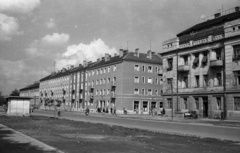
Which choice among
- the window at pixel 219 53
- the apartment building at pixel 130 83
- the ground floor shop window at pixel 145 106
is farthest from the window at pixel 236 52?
the ground floor shop window at pixel 145 106

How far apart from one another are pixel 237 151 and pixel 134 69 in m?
57.5

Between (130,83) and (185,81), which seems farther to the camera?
(130,83)

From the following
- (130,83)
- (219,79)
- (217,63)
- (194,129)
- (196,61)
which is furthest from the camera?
(130,83)

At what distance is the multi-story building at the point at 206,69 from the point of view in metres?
37.2

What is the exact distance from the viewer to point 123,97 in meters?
65.4

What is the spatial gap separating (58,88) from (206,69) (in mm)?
72245

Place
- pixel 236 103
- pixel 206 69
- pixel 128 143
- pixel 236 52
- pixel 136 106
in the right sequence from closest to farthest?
pixel 128 143 → pixel 236 103 → pixel 236 52 → pixel 206 69 → pixel 136 106

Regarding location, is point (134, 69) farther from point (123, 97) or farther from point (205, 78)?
point (205, 78)

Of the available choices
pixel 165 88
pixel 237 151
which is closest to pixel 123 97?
pixel 165 88

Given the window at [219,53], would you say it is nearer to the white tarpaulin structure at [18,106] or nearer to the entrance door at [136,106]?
the white tarpaulin structure at [18,106]

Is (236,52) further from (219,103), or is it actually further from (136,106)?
(136,106)

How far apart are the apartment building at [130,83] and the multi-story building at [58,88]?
18261 mm

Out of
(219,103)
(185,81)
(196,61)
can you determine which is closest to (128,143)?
(219,103)

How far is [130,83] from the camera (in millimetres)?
67000
